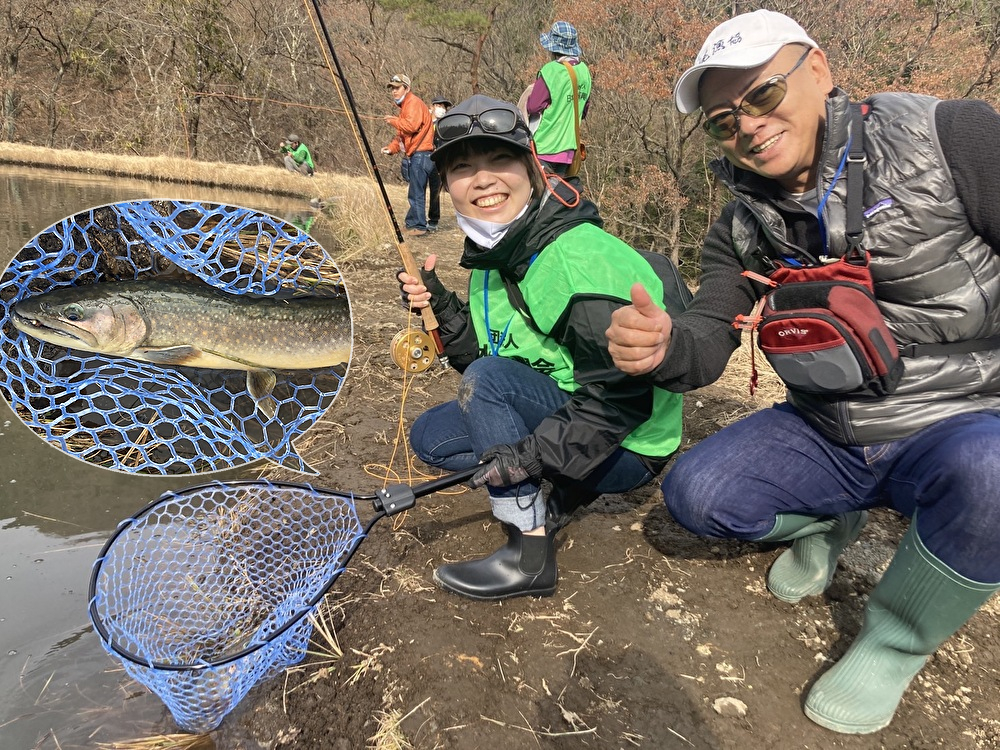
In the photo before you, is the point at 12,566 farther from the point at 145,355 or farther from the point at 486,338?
the point at 486,338

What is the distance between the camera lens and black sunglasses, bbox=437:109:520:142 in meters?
2.07

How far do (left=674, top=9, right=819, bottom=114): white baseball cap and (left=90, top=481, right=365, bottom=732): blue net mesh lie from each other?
1.79 metres

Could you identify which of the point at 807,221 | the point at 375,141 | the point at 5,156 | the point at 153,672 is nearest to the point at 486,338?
the point at 807,221

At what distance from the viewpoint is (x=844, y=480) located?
6.57ft

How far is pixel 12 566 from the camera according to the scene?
249cm

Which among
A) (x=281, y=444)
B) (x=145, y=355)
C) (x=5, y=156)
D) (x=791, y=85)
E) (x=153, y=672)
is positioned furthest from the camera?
(x=5, y=156)

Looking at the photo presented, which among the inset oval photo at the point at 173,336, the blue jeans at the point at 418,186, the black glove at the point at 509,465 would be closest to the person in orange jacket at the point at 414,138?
the blue jeans at the point at 418,186

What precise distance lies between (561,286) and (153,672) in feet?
5.18

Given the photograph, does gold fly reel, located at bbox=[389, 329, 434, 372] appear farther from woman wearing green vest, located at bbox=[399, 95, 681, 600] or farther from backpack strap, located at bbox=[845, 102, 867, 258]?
backpack strap, located at bbox=[845, 102, 867, 258]

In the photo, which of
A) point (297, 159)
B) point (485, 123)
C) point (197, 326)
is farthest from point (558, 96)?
point (297, 159)

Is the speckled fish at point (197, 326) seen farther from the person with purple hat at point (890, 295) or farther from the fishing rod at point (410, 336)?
the person with purple hat at point (890, 295)

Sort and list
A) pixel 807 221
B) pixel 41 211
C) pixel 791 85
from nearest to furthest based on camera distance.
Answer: pixel 791 85
pixel 807 221
pixel 41 211

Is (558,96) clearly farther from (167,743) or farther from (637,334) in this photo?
(167,743)

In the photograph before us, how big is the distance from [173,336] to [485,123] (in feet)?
5.62
